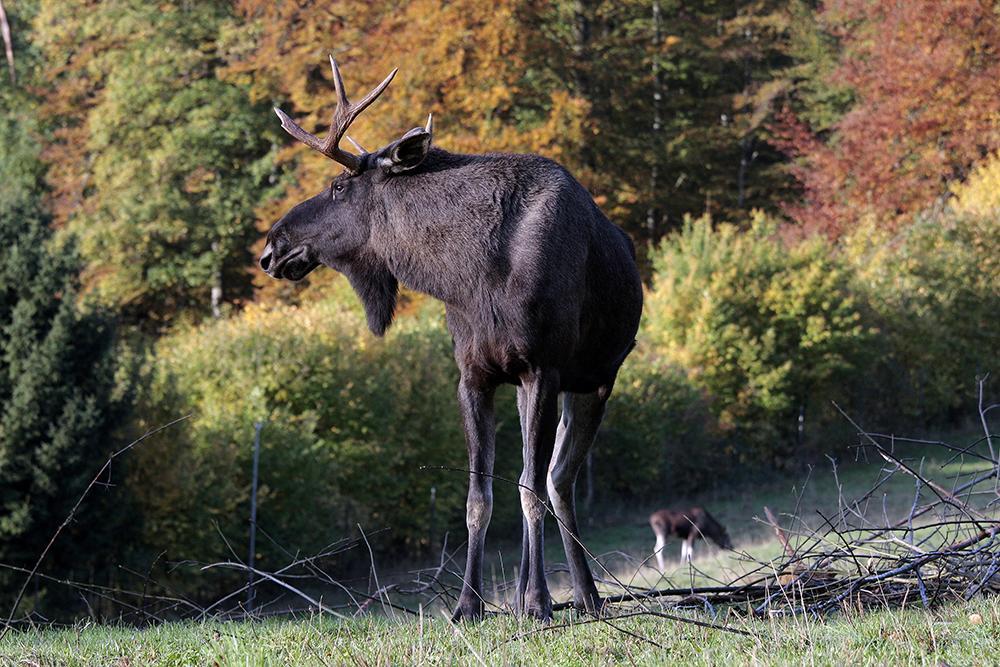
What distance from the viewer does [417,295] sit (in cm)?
3030

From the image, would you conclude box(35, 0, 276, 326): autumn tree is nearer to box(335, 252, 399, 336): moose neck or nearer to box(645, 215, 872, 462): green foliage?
box(645, 215, 872, 462): green foliage

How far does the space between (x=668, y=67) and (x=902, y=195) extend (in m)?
9.00

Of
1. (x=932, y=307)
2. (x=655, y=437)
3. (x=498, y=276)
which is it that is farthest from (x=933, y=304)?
(x=498, y=276)

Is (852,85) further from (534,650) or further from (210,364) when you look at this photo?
(534,650)

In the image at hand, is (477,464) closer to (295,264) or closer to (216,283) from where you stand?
(295,264)

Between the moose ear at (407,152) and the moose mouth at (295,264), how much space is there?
26.6 inches

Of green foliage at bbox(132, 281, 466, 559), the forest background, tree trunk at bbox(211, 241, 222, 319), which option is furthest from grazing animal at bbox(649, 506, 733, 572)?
tree trunk at bbox(211, 241, 222, 319)

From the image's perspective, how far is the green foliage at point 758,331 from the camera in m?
31.9

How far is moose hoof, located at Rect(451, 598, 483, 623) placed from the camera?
6.11 meters

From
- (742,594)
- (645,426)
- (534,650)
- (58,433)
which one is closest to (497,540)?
(645,426)

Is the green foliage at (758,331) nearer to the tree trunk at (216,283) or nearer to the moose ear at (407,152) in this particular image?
the tree trunk at (216,283)

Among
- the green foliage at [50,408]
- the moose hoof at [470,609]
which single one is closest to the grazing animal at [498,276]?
the moose hoof at [470,609]

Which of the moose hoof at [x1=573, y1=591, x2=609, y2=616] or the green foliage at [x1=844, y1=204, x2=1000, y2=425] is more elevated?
the moose hoof at [x1=573, y1=591, x2=609, y2=616]

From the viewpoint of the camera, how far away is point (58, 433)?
18219mm
